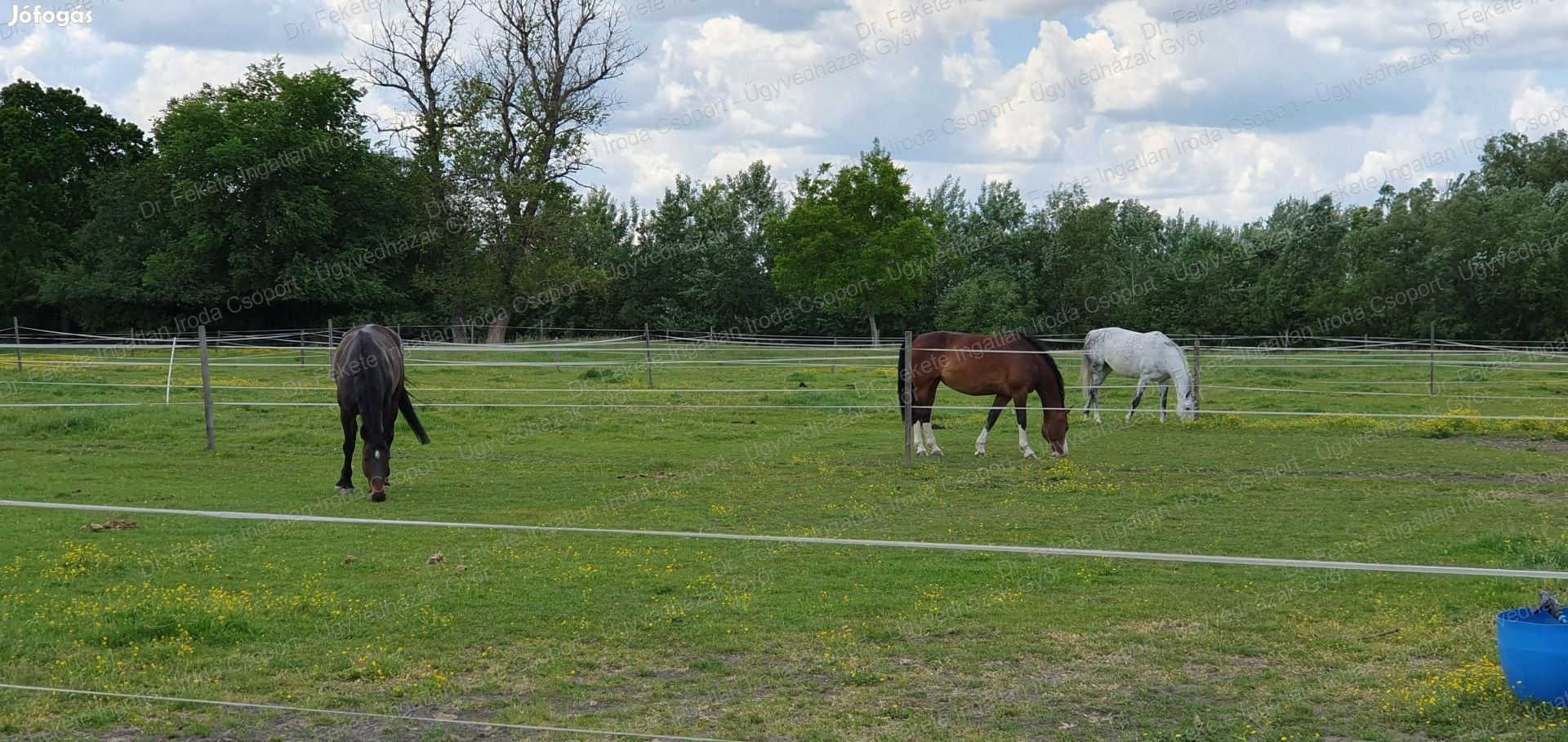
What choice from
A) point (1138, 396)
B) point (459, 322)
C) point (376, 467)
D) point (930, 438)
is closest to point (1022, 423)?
point (930, 438)

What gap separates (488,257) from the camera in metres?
37.5

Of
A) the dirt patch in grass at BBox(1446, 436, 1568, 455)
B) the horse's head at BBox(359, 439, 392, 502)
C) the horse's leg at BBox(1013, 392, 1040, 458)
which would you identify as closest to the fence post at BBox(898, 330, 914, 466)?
the horse's leg at BBox(1013, 392, 1040, 458)

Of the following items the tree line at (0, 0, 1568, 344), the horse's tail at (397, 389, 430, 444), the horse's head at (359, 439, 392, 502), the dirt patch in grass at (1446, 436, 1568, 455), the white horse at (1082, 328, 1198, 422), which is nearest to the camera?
the horse's head at (359, 439, 392, 502)

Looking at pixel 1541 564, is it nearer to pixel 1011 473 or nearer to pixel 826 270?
pixel 1011 473

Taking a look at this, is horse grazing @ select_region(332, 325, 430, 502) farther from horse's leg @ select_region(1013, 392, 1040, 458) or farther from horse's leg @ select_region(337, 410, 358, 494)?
horse's leg @ select_region(1013, 392, 1040, 458)

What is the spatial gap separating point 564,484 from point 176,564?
4.19 meters

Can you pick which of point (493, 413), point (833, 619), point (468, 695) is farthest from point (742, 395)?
point (468, 695)

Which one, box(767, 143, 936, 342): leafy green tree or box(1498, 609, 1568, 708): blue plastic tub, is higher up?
box(767, 143, 936, 342): leafy green tree

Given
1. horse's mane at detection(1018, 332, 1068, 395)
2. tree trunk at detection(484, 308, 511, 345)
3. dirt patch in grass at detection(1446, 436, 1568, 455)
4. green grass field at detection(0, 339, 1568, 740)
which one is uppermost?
tree trunk at detection(484, 308, 511, 345)

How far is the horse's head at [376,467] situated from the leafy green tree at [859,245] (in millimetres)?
29933

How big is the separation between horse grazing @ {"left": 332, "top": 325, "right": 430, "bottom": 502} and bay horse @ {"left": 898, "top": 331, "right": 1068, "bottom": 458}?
18.4 feet

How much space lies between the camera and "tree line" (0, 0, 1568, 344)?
36250mm

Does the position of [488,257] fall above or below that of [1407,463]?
above

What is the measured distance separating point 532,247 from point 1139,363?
23937mm
